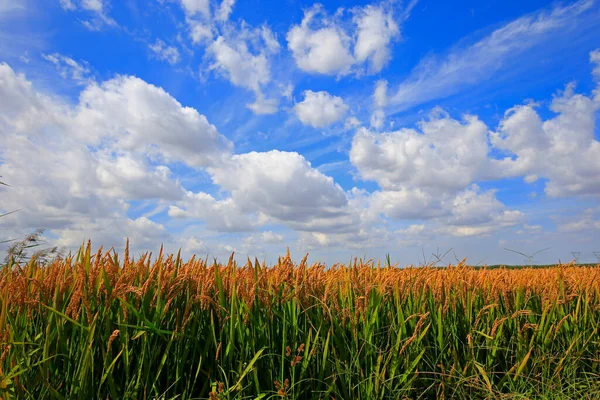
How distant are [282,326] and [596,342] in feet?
12.5

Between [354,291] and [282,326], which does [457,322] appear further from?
[282,326]

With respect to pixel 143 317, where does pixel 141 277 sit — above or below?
above

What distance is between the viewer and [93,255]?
139 inches

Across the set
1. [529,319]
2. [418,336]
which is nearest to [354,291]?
[418,336]

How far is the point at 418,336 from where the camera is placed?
362 cm

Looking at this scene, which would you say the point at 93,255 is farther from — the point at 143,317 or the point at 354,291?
the point at 354,291

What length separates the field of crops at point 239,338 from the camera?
2682mm

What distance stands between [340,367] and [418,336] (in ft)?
2.51

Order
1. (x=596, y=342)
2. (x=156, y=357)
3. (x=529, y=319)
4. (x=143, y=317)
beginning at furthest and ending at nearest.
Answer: (x=596, y=342) → (x=529, y=319) → (x=156, y=357) → (x=143, y=317)

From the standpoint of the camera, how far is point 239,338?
2980mm

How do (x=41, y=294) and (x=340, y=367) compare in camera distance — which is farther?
(x=340, y=367)

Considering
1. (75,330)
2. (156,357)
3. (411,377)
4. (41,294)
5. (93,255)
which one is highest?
(93,255)

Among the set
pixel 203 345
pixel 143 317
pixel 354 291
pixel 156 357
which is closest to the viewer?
pixel 143 317

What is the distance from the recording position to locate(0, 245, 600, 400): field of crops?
268 cm
